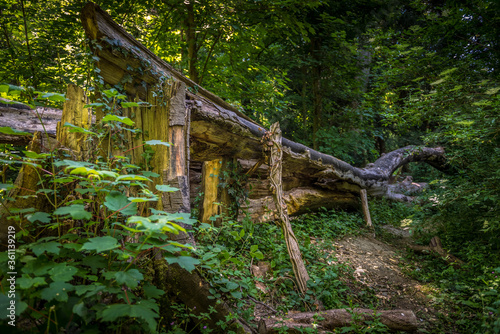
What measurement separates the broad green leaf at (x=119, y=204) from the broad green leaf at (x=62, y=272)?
332 millimetres

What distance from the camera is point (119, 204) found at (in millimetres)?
1432

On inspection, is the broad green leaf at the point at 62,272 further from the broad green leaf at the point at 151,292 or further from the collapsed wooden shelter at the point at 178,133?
the collapsed wooden shelter at the point at 178,133

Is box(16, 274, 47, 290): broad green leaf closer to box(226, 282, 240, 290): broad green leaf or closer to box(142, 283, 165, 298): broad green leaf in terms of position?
box(142, 283, 165, 298): broad green leaf

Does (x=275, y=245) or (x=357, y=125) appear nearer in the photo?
(x=275, y=245)

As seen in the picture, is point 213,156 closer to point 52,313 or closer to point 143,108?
point 143,108

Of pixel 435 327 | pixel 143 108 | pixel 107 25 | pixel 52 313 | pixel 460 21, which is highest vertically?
pixel 460 21

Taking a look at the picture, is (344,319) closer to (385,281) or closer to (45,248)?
(385,281)

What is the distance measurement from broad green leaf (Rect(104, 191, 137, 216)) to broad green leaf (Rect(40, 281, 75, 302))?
1.30 ft

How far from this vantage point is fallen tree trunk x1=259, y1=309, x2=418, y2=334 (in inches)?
103

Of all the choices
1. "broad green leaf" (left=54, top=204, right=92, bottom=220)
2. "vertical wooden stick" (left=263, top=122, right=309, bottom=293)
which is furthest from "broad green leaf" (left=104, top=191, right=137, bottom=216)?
"vertical wooden stick" (left=263, top=122, right=309, bottom=293)

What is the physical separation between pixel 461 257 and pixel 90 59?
6597 millimetres

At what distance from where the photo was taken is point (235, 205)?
15.1 feet

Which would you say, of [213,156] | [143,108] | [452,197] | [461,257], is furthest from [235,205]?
[461,257]

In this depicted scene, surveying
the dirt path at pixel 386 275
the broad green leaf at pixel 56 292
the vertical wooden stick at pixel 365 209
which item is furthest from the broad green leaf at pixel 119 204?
the vertical wooden stick at pixel 365 209
